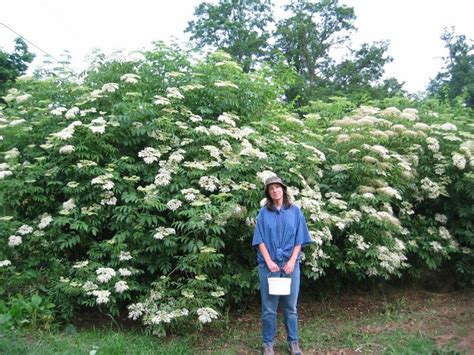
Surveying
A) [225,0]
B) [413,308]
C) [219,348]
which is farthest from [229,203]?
[225,0]

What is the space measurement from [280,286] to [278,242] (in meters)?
0.41

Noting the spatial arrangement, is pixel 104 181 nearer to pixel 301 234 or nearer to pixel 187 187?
pixel 187 187

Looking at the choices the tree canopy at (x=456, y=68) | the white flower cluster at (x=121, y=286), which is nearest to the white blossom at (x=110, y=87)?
the white flower cluster at (x=121, y=286)

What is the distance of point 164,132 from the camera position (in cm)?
538

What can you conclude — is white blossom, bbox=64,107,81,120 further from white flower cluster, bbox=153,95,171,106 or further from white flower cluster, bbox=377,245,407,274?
white flower cluster, bbox=377,245,407,274

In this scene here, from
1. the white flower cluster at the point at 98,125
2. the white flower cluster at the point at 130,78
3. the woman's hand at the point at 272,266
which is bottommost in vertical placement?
the woman's hand at the point at 272,266

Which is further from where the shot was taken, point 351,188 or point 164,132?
point 351,188

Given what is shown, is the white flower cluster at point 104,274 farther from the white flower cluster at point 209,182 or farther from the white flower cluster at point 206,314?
the white flower cluster at point 209,182

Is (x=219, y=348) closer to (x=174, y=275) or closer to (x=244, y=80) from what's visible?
(x=174, y=275)

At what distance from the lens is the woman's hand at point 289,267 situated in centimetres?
401

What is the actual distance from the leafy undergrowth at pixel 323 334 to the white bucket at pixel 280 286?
92cm

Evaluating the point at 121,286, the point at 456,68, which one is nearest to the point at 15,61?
the point at 121,286

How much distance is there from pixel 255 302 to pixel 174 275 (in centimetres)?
143

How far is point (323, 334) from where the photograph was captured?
4.98 meters
